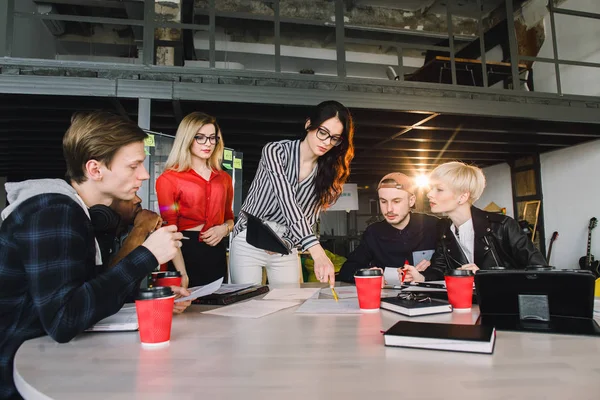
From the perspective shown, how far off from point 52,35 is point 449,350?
10713 mm

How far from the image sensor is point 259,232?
1.86 meters

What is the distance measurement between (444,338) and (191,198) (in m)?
1.77

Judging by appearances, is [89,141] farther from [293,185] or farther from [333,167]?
Result: [333,167]

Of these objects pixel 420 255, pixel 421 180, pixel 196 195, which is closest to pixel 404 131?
pixel 421 180

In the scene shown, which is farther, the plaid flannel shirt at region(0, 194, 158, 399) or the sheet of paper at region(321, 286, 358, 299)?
the sheet of paper at region(321, 286, 358, 299)

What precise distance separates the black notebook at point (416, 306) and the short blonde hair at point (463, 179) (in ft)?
3.42

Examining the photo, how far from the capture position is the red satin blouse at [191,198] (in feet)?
7.27

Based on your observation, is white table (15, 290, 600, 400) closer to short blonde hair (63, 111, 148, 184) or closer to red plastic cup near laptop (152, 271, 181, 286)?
red plastic cup near laptop (152, 271, 181, 286)

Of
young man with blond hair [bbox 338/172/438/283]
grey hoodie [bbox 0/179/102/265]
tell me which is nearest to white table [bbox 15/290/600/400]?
grey hoodie [bbox 0/179/102/265]

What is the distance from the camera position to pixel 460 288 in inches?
46.7

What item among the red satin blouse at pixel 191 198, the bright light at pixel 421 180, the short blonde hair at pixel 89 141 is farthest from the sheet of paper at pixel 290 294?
the bright light at pixel 421 180

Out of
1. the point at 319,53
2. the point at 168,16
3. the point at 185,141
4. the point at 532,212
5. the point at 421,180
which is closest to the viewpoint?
the point at 185,141

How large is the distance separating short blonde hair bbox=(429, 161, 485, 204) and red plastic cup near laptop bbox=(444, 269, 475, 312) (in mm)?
966

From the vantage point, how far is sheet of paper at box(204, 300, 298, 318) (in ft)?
3.81
